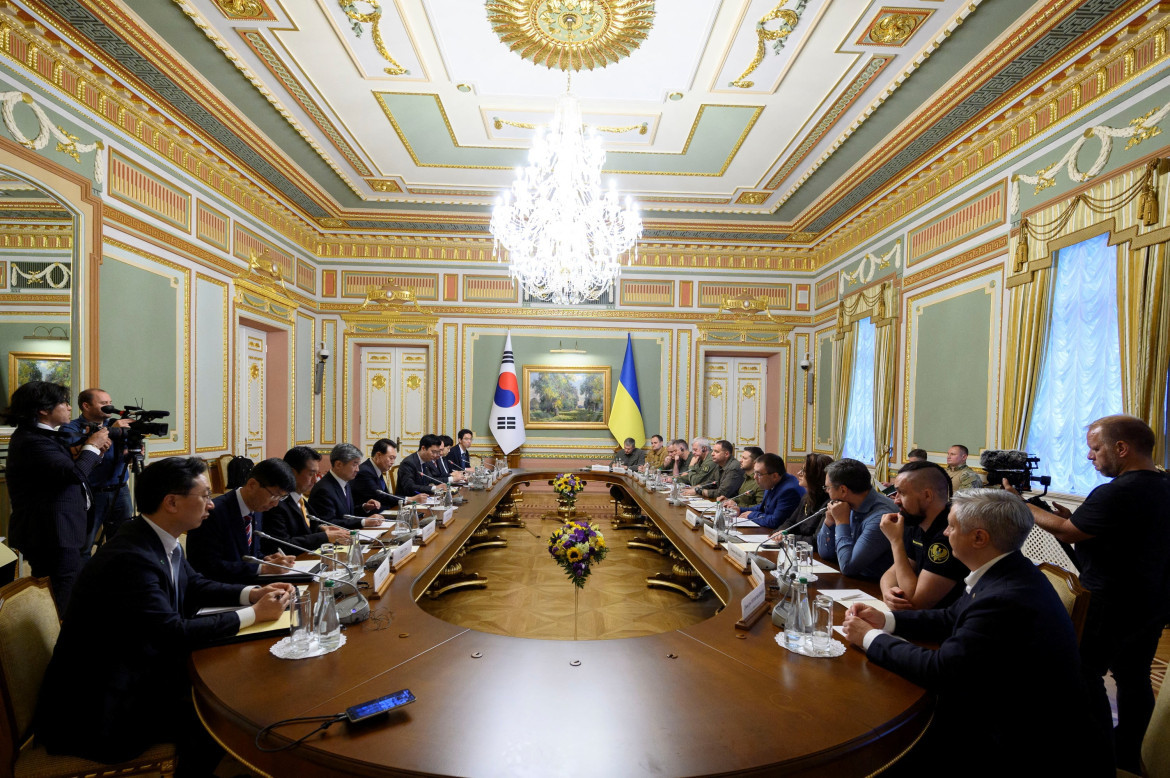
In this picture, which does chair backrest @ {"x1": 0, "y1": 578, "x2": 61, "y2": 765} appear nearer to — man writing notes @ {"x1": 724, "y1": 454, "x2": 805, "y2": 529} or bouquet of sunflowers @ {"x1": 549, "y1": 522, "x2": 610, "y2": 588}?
bouquet of sunflowers @ {"x1": 549, "y1": 522, "x2": 610, "y2": 588}

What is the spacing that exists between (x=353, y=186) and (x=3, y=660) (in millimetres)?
6541

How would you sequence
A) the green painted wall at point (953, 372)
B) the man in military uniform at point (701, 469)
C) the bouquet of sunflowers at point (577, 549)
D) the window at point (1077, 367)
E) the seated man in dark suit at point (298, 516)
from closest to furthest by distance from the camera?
the bouquet of sunflowers at point (577, 549)
the seated man in dark suit at point (298, 516)
the window at point (1077, 367)
the green painted wall at point (953, 372)
the man in military uniform at point (701, 469)

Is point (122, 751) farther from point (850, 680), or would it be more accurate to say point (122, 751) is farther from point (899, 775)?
point (899, 775)

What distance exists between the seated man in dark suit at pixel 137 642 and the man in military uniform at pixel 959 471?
203 inches

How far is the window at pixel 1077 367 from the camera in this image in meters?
3.90

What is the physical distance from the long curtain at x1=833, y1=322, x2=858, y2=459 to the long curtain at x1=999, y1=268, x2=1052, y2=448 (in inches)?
108

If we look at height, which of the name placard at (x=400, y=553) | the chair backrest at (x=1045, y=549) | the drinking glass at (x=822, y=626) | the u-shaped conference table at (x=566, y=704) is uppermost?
the drinking glass at (x=822, y=626)

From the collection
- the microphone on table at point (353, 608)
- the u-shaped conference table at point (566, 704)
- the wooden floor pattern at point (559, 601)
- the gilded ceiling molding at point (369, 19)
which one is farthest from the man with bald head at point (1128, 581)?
the gilded ceiling molding at point (369, 19)

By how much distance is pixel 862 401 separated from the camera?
7.28 metres

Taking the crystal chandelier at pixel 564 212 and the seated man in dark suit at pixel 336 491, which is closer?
the seated man in dark suit at pixel 336 491

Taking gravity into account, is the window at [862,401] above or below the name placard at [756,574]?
above

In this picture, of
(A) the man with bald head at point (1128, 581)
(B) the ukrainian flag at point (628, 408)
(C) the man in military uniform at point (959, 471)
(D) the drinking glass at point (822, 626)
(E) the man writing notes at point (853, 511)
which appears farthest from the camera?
(B) the ukrainian flag at point (628, 408)

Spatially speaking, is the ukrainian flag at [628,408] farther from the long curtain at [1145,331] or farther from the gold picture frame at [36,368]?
the gold picture frame at [36,368]

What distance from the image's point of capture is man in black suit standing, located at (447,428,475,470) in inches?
292
